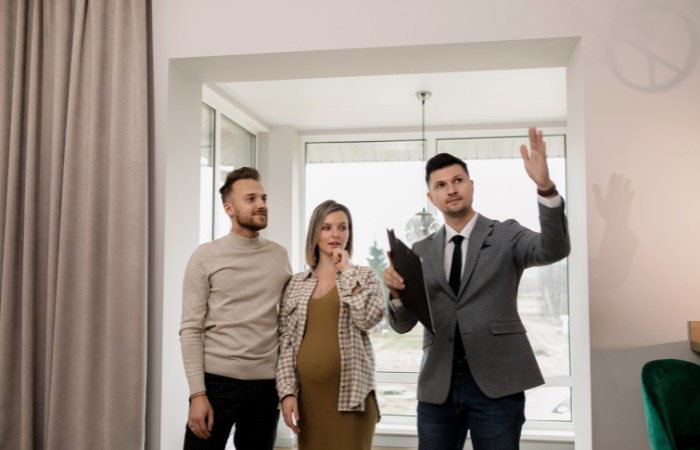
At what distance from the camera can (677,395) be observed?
193 centimetres

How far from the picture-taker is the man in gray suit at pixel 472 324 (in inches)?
70.0

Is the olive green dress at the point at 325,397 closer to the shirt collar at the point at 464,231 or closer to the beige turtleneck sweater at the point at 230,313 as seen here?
the beige turtleneck sweater at the point at 230,313

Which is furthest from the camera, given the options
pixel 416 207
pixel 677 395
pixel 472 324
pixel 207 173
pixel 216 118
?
pixel 416 207

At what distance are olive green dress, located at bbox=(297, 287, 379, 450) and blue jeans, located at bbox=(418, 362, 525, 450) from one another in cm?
21

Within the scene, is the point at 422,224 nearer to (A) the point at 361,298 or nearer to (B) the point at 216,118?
(B) the point at 216,118

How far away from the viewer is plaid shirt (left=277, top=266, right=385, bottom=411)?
1927mm

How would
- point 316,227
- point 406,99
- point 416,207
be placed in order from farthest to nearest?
1. point 416,207
2. point 406,99
3. point 316,227

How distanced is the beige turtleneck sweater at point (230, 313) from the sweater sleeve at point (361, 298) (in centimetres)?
29

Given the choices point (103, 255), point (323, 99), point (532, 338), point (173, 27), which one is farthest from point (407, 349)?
point (173, 27)

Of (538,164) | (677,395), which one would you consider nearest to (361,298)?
(538,164)

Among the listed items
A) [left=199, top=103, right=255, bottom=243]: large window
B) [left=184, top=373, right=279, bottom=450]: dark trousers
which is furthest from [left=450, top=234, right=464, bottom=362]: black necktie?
[left=199, top=103, right=255, bottom=243]: large window

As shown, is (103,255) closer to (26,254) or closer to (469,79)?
(26,254)

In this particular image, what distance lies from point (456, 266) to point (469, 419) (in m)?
0.50

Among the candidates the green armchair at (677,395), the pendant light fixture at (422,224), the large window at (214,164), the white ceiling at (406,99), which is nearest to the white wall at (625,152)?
the green armchair at (677,395)
